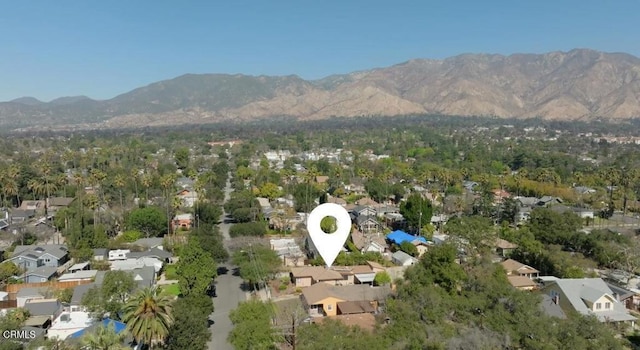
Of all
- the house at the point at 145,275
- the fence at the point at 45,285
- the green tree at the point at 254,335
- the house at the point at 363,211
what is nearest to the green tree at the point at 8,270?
the fence at the point at 45,285

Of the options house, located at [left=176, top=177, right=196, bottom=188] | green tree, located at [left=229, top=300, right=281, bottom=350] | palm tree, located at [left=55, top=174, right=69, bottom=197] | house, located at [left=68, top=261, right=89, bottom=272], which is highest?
palm tree, located at [left=55, top=174, right=69, bottom=197]

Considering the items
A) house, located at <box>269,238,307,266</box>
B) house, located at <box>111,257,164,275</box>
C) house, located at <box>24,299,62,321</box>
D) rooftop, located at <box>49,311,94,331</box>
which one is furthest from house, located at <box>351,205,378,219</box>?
rooftop, located at <box>49,311,94,331</box>

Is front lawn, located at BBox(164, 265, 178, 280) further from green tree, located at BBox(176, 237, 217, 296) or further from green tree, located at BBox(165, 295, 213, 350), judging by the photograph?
green tree, located at BBox(165, 295, 213, 350)

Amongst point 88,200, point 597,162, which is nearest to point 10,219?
point 88,200

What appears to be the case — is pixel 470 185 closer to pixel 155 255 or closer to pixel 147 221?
pixel 147 221

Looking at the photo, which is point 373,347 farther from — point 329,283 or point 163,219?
point 163,219

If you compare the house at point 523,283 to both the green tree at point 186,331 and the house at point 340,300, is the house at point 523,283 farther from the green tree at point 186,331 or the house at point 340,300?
the green tree at point 186,331
